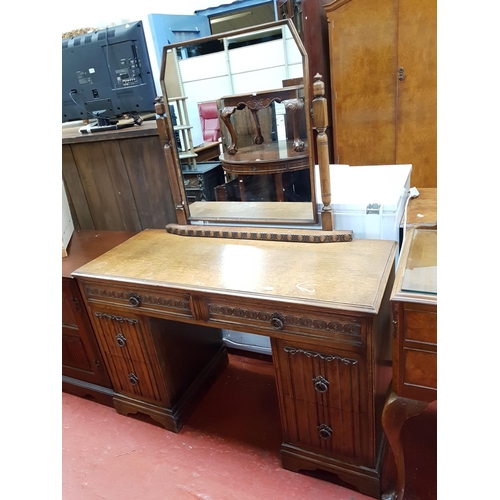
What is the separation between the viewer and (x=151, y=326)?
145cm

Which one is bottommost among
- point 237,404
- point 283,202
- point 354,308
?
point 237,404

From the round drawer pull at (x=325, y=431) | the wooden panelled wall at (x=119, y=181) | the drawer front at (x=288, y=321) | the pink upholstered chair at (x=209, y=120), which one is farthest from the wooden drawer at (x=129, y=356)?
the pink upholstered chair at (x=209, y=120)

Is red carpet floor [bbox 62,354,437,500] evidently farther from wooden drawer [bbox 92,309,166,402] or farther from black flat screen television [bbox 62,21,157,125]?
black flat screen television [bbox 62,21,157,125]

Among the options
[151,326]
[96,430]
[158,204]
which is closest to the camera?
[151,326]

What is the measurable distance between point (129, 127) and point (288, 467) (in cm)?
161

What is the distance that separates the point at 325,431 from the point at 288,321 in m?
0.42

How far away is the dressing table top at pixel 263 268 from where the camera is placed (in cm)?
107

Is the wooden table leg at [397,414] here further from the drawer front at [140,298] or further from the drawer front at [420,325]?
the drawer front at [140,298]

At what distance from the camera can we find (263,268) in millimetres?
1248

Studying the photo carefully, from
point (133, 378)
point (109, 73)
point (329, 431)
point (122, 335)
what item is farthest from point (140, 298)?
point (109, 73)

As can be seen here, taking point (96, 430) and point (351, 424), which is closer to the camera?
point (351, 424)
